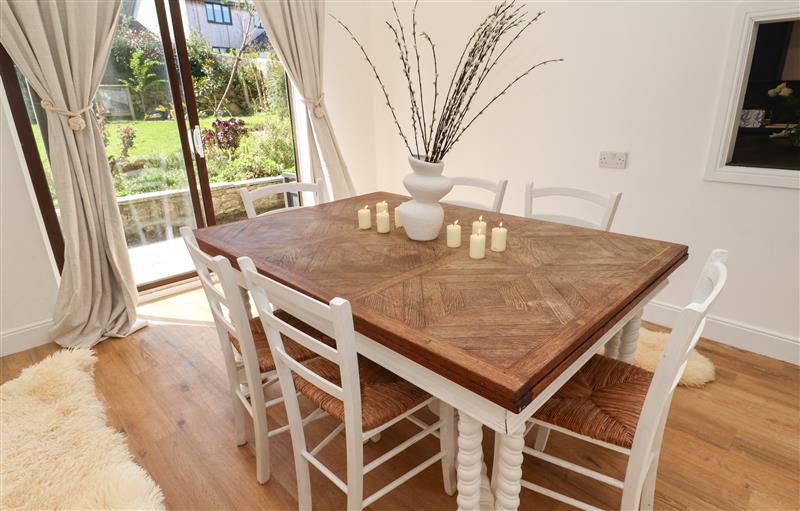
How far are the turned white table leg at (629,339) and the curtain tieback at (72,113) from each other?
9.78ft

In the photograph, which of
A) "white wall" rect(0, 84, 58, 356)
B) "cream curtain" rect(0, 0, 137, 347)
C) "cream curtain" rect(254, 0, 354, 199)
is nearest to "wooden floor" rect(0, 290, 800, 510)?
"white wall" rect(0, 84, 58, 356)

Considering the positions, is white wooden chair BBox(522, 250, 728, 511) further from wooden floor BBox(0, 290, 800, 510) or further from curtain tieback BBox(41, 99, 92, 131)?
curtain tieback BBox(41, 99, 92, 131)

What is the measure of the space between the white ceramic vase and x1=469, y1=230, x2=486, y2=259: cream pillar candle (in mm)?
218

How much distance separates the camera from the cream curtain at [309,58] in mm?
3281

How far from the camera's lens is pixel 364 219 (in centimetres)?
202

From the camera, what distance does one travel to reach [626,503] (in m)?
1.23

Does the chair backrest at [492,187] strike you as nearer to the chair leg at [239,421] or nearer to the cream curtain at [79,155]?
the chair leg at [239,421]

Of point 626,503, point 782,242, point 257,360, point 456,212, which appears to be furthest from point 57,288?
point 782,242

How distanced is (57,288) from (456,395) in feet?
9.32

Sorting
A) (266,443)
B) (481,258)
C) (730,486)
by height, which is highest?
(481,258)

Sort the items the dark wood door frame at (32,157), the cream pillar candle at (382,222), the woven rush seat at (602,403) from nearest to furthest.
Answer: the woven rush seat at (602,403) → the cream pillar candle at (382,222) → the dark wood door frame at (32,157)

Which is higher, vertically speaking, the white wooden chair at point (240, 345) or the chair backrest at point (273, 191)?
the chair backrest at point (273, 191)

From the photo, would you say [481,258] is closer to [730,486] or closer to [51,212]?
[730,486]

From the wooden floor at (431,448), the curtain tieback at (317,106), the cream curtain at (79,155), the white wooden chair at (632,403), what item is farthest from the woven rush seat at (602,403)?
the curtain tieback at (317,106)
